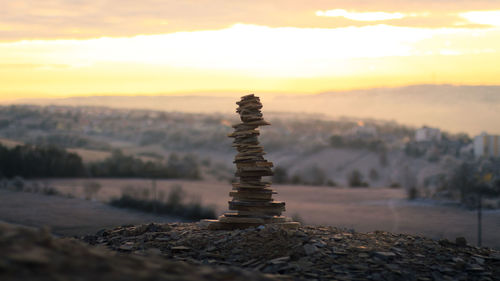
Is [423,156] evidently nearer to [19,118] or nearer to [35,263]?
[19,118]

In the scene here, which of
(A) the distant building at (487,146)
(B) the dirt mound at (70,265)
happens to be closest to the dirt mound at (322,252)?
(B) the dirt mound at (70,265)

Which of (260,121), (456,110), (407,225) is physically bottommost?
(407,225)

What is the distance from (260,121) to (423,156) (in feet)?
125

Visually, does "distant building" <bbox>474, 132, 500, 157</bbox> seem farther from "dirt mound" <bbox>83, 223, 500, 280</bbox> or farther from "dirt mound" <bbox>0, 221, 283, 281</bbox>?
"dirt mound" <bbox>0, 221, 283, 281</bbox>

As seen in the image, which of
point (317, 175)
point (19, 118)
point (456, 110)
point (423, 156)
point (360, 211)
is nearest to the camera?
point (360, 211)

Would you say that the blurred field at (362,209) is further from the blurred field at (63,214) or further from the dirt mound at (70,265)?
the dirt mound at (70,265)

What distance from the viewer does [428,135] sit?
175 feet

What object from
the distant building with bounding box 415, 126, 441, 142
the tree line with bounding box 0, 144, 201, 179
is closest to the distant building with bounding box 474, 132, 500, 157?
the distant building with bounding box 415, 126, 441, 142

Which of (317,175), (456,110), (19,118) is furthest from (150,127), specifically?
(456,110)

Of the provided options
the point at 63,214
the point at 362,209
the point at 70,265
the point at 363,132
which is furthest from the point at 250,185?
the point at 363,132

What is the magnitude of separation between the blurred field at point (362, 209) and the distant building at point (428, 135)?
71.5 ft

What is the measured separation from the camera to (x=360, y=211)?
24172 millimetres

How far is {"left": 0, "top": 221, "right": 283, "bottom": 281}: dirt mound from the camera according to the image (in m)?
4.93

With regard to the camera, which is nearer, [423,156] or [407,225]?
[407,225]
